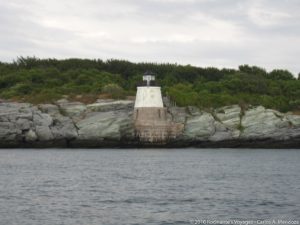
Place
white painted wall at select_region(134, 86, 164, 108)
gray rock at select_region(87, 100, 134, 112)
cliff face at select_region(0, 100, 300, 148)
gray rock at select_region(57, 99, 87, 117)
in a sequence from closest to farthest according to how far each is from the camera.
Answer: cliff face at select_region(0, 100, 300, 148)
gray rock at select_region(57, 99, 87, 117)
gray rock at select_region(87, 100, 134, 112)
white painted wall at select_region(134, 86, 164, 108)

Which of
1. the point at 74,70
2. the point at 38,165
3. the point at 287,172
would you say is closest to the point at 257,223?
the point at 287,172

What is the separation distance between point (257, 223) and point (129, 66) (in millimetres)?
91003

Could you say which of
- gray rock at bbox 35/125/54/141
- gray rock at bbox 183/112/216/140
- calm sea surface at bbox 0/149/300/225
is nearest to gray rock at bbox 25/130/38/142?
gray rock at bbox 35/125/54/141

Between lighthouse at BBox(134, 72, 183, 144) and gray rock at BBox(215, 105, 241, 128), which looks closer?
gray rock at BBox(215, 105, 241, 128)

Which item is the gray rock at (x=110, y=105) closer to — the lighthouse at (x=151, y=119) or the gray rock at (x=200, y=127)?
the lighthouse at (x=151, y=119)

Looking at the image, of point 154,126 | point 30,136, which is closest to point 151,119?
point 154,126

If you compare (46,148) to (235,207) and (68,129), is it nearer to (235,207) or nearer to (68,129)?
(68,129)

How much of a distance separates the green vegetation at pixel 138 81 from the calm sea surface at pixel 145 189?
23.1 meters

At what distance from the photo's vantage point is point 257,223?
102 feet

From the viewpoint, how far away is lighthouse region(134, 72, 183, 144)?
8650cm

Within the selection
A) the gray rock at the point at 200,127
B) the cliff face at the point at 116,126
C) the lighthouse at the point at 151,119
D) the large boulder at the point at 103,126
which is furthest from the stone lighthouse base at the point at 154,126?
the large boulder at the point at 103,126

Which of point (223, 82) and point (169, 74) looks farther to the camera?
point (169, 74)

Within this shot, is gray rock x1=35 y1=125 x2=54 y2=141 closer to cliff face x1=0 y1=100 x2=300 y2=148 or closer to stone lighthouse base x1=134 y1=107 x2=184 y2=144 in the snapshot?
cliff face x1=0 y1=100 x2=300 y2=148

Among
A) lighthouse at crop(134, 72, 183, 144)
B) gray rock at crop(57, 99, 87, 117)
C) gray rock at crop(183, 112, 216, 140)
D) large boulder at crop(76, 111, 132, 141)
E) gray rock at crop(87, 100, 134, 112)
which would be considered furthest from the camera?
lighthouse at crop(134, 72, 183, 144)
